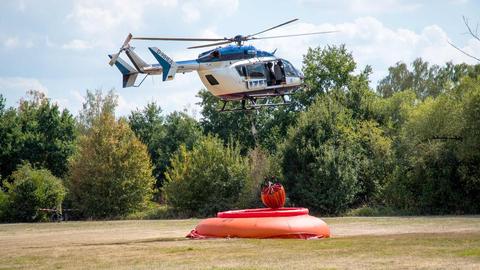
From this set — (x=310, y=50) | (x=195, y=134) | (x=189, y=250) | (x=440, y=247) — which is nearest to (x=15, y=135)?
(x=195, y=134)

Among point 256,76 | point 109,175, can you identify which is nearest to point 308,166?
point 109,175

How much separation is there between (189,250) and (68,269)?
481 cm

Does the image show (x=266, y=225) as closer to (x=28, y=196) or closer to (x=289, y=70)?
(x=289, y=70)

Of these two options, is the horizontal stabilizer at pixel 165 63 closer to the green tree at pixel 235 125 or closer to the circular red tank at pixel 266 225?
the circular red tank at pixel 266 225

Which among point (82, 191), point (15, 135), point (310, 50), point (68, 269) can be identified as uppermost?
point (310, 50)

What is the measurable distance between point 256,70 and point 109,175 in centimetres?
2575

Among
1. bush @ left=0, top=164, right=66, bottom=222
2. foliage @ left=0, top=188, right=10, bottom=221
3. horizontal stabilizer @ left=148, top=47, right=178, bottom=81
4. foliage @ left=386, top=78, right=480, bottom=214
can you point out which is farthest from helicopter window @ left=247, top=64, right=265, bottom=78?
foliage @ left=0, top=188, right=10, bottom=221

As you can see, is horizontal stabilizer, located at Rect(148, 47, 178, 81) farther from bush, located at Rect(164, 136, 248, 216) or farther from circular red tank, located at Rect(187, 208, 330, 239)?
bush, located at Rect(164, 136, 248, 216)

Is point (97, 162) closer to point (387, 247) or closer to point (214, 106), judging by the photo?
point (214, 106)

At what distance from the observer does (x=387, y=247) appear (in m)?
22.2

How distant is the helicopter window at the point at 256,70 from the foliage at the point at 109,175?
25.2 m

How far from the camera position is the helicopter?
32469mm

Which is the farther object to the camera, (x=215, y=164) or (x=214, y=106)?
(x=214, y=106)

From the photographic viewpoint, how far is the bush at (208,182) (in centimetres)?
5506
